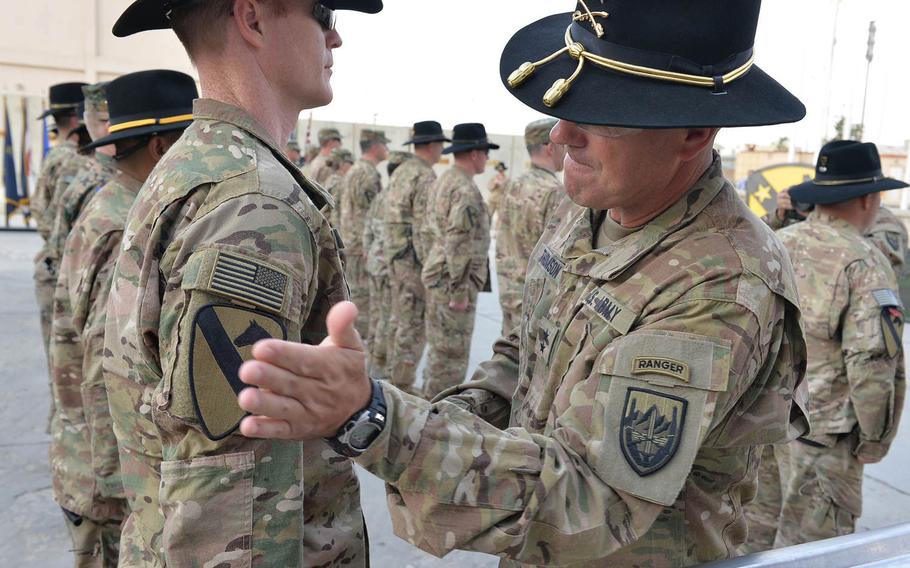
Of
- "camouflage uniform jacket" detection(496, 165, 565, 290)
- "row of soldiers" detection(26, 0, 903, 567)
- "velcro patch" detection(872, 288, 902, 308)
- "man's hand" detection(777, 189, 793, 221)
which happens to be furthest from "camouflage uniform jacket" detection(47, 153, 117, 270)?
"man's hand" detection(777, 189, 793, 221)

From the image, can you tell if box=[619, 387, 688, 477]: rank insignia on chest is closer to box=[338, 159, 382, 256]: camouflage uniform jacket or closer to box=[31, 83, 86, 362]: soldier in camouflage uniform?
box=[31, 83, 86, 362]: soldier in camouflage uniform

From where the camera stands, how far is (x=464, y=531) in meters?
1.09

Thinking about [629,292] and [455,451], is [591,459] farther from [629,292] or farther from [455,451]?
[629,292]

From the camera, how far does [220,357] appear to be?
1.22m

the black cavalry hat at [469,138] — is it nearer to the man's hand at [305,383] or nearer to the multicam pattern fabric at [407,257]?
the multicam pattern fabric at [407,257]

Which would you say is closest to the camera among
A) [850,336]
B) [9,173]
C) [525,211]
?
[850,336]

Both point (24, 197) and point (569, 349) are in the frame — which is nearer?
point (569, 349)

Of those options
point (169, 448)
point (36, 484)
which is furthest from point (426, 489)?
point (36, 484)

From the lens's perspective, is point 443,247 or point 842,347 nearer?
point 842,347

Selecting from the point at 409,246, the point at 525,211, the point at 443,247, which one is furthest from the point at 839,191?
the point at 409,246

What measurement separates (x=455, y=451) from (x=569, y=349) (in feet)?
1.43

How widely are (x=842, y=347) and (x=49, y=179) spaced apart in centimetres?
626

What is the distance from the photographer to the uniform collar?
140 centimetres

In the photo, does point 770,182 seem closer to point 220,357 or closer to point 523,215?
point 523,215
